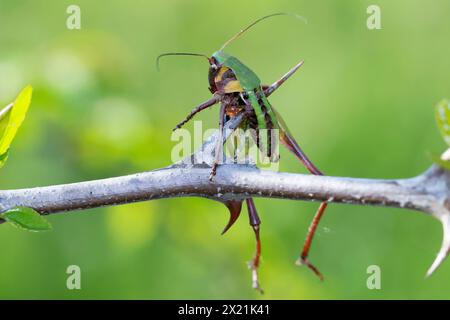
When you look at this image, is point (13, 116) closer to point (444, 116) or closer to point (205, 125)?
point (444, 116)

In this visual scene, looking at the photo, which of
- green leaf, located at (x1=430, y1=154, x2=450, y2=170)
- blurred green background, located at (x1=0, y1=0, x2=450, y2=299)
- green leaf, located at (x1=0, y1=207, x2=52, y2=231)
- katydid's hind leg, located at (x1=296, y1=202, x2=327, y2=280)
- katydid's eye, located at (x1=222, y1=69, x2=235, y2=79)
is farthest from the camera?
blurred green background, located at (x1=0, y1=0, x2=450, y2=299)

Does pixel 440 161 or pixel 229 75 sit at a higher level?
pixel 229 75

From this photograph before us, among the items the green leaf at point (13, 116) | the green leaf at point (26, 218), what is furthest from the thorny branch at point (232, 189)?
the green leaf at point (13, 116)

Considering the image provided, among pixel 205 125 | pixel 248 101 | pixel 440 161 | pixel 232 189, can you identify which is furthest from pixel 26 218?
pixel 205 125

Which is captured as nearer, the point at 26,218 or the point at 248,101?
the point at 26,218

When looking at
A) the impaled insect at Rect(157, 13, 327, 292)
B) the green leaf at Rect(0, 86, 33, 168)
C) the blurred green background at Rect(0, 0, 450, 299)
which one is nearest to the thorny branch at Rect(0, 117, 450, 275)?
the green leaf at Rect(0, 86, 33, 168)

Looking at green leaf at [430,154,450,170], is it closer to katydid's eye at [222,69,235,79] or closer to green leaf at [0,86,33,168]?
katydid's eye at [222,69,235,79]

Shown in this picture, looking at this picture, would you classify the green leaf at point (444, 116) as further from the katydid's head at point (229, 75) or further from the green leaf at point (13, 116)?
the green leaf at point (13, 116)

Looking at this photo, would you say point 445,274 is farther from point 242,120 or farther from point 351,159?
Result: point 242,120
